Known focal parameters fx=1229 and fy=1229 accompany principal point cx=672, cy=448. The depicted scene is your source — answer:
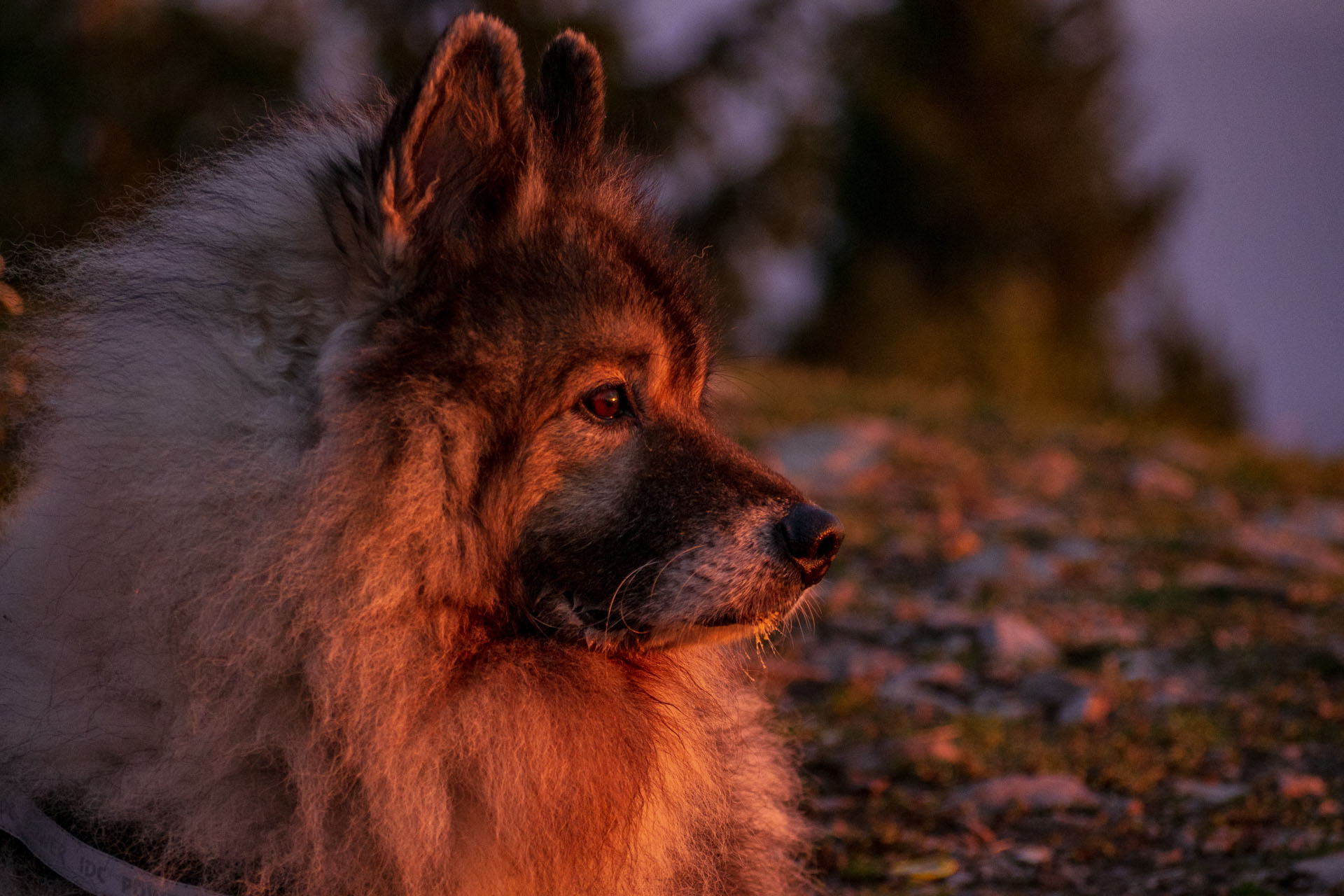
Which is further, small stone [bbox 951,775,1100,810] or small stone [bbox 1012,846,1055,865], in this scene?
small stone [bbox 951,775,1100,810]

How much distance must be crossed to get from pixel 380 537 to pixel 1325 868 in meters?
2.78

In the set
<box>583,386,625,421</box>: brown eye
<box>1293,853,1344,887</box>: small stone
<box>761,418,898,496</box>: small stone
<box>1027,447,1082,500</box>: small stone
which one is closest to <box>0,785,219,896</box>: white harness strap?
<box>583,386,625,421</box>: brown eye

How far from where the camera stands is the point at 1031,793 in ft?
14.1

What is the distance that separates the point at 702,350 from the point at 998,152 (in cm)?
2732

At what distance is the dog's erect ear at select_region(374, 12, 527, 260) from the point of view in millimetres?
2512

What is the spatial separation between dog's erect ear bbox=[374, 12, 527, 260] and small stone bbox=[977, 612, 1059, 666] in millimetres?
3745

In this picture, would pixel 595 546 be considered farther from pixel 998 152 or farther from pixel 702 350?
pixel 998 152

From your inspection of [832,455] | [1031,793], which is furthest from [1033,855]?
[832,455]

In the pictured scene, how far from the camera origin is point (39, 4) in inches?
582

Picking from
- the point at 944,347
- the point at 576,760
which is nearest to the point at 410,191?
the point at 576,760

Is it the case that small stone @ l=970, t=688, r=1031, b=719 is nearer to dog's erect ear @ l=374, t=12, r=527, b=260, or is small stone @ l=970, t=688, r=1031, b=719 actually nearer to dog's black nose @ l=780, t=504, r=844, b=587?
dog's black nose @ l=780, t=504, r=844, b=587

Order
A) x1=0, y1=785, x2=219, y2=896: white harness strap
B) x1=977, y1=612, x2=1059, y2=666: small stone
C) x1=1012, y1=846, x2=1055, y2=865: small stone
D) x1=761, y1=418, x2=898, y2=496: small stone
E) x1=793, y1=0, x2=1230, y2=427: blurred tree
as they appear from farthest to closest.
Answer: x1=793, y1=0, x2=1230, y2=427: blurred tree → x1=761, y1=418, x2=898, y2=496: small stone → x1=977, y1=612, x2=1059, y2=666: small stone → x1=1012, y1=846, x2=1055, y2=865: small stone → x1=0, y1=785, x2=219, y2=896: white harness strap

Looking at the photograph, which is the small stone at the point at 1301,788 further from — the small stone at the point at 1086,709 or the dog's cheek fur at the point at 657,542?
the dog's cheek fur at the point at 657,542

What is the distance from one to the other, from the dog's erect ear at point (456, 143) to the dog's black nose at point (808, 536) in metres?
1.00
